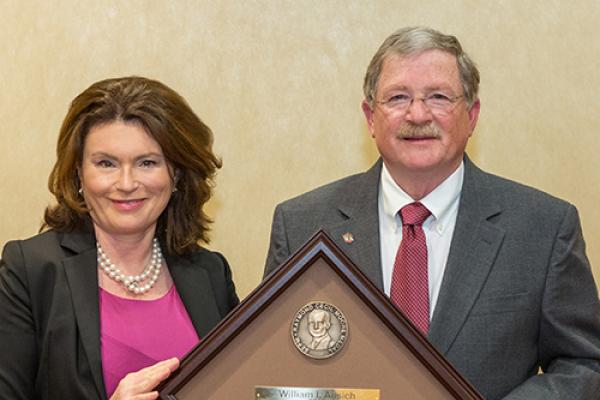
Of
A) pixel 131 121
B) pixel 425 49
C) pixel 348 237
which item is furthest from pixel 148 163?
pixel 425 49

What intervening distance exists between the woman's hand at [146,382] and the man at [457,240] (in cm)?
59

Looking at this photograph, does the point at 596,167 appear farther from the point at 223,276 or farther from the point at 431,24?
the point at 223,276

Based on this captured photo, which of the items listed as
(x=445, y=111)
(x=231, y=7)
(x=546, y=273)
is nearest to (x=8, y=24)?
(x=231, y=7)

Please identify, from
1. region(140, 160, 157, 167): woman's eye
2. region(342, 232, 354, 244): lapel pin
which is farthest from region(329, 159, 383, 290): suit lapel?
region(140, 160, 157, 167): woman's eye

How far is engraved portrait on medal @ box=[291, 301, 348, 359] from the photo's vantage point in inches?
69.7

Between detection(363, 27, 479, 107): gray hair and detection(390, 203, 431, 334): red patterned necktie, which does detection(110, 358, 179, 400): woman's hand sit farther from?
detection(363, 27, 479, 107): gray hair

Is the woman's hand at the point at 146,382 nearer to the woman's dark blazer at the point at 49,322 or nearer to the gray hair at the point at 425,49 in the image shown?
the woman's dark blazer at the point at 49,322

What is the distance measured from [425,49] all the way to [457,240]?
49cm

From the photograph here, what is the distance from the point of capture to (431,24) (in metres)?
3.14

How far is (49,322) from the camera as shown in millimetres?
2174

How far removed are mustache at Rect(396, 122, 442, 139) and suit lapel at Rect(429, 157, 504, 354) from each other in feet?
0.57

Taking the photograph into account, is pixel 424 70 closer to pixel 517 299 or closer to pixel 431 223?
pixel 431 223

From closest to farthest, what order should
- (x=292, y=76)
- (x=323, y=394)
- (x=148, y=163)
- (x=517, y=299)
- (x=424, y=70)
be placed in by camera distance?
1. (x=323, y=394)
2. (x=517, y=299)
3. (x=424, y=70)
4. (x=148, y=163)
5. (x=292, y=76)

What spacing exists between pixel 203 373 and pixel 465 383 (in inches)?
20.6
